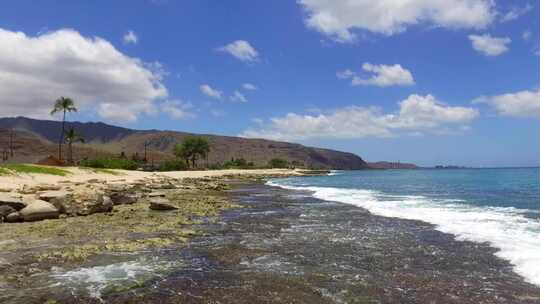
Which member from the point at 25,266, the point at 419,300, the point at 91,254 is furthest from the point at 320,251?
the point at 25,266

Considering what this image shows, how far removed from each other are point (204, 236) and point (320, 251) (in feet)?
18.3

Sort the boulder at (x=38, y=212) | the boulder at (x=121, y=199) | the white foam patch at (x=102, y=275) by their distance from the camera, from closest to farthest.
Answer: the white foam patch at (x=102, y=275) < the boulder at (x=38, y=212) < the boulder at (x=121, y=199)

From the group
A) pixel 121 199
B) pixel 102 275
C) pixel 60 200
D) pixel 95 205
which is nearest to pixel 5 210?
pixel 60 200

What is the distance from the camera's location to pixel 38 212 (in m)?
21.8

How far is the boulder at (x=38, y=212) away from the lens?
21.5 metres

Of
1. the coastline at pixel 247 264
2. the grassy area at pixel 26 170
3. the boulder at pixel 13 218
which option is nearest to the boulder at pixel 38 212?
the boulder at pixel 13 218

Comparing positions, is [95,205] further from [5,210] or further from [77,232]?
[77,232]

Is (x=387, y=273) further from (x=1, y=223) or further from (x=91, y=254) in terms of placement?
(x=1, y=223)

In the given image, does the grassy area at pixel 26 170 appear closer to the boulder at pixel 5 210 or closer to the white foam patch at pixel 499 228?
the boulder at pixel 5 210

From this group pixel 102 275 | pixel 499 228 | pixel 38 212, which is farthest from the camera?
pixel 38 212

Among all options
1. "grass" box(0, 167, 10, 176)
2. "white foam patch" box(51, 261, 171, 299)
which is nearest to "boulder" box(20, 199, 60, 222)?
"white foam patch" box(51, 261, 171, 299)

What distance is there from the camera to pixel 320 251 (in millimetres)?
14789

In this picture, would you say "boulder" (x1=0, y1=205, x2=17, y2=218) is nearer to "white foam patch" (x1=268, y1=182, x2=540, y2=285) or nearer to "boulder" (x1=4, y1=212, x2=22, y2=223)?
"boulder" (x1=4, y1=212, x2=22, y2=223)

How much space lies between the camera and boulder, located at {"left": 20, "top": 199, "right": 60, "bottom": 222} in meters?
21.5
